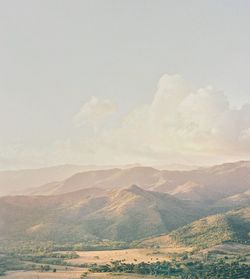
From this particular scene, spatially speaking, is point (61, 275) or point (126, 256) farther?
point (126, 256)

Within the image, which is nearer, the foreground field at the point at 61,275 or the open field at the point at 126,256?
the foreground field at the point at 61,275

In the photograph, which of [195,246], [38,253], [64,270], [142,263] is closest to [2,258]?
[38,253]

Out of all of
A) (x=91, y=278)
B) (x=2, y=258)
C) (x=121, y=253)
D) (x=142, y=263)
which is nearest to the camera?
(x=91, y=278)

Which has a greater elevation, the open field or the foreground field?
the open field

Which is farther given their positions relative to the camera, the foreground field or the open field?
the open field

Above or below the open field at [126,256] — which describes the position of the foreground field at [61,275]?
below

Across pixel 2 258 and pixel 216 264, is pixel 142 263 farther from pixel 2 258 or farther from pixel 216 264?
pixel 2 258

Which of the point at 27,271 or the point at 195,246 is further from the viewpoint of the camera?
the point at 195,246

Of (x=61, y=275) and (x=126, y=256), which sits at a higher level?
(x=126, y=256)

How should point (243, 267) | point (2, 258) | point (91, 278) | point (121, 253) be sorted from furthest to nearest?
point (121, 253) → point (2, 258) → point (243, 267) → point (91, 278)

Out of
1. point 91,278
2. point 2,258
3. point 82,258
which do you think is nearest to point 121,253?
point 82,258
